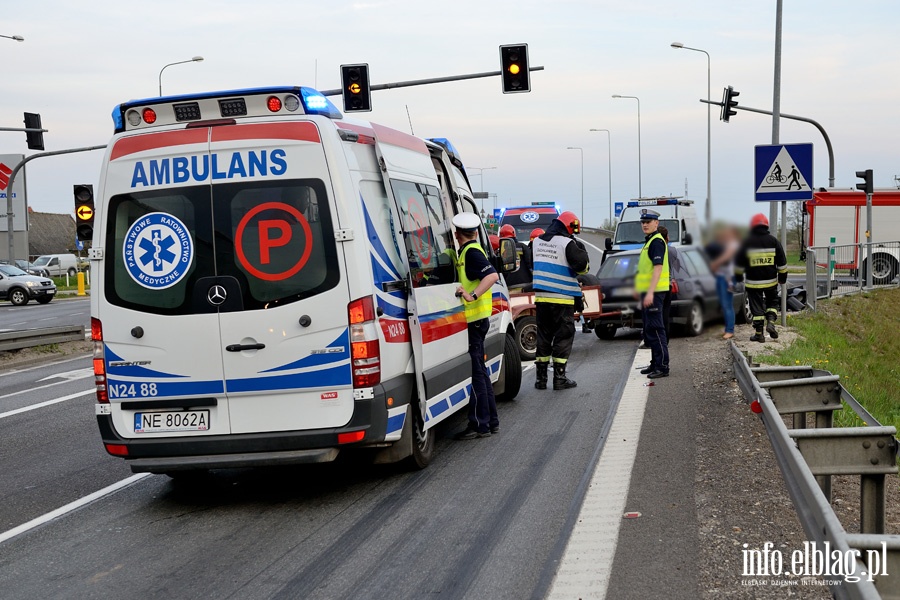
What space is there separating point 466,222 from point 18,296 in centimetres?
3641

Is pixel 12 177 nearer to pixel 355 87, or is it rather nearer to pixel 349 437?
pixel 355 87

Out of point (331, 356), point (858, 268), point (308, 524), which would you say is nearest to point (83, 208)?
point (331, 356)

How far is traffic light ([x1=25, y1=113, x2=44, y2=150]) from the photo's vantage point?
29281mm

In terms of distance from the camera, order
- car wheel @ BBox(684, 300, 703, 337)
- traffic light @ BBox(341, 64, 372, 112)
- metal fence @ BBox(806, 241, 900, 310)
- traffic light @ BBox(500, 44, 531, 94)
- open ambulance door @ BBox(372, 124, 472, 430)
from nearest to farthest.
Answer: car wheel @ BBox(684, 300, 703, 337) → open ambulance door @ BBox(372, 124, 472, 430) → traffic light @ BBox(500, 44, 531, 94) → metal fence @ BBox(806, 241, 900, 310) → traffic light @ BBox(341, 64, 372, 112)

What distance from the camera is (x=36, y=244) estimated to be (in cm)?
8781

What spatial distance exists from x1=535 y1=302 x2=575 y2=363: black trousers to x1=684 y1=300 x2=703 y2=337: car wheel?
8.76 m

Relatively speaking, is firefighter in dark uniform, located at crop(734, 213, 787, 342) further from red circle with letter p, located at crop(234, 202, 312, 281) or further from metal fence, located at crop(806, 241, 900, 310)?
metal fence, located at crop(806, 241, 900, 310)

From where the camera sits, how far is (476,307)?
8.58m

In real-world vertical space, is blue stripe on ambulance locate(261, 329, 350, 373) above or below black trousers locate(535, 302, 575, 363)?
above

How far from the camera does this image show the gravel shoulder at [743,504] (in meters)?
4.57

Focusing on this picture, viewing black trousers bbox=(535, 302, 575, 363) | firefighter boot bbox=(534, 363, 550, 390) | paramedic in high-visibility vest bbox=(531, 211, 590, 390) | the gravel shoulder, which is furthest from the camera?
firefighter boot bbox=(534, 363, 550, 390)

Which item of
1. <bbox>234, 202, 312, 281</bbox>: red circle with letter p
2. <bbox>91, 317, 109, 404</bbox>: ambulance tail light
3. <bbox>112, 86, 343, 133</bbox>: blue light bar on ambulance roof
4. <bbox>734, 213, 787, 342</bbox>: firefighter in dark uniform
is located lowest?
<bbox>91, 317, 109, 404</bbox>: ambulance tail light

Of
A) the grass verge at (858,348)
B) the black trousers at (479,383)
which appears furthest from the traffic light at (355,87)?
the black trousers at (479,383)

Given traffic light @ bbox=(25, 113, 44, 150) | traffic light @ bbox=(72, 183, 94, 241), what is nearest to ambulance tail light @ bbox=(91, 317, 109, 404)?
traffic light @ bbox=(72, 183, 94, 241)
